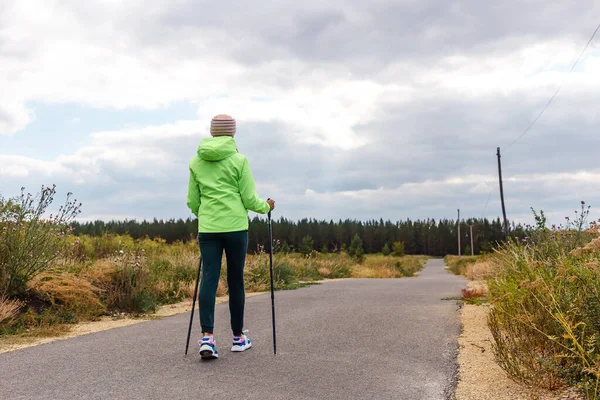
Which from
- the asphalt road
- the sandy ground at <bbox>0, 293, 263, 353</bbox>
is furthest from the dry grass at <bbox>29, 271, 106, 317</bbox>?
the asphalt road

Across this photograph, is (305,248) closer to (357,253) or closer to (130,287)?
(357,253)

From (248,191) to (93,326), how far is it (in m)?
3.85

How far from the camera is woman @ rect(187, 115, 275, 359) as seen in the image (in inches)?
203

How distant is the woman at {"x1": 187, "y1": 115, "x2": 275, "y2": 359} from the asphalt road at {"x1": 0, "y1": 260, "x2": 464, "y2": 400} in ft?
1.81

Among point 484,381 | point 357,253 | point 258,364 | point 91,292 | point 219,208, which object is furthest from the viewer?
point 357,253

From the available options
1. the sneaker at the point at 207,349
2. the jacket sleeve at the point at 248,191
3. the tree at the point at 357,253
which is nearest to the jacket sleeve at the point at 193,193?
the jacket sleeve at the point at 248,191

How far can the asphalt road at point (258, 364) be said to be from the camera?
4.14m

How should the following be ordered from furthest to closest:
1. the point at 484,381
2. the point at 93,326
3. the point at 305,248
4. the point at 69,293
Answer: the point at 305,248
the point at 69,293
the point at 93,326
the point at 484,381

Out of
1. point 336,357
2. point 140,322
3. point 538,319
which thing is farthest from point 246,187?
point 140,322

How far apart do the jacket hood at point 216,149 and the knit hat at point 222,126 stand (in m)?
0.13

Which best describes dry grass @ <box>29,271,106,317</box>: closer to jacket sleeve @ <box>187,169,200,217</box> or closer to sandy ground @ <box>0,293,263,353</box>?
sandy ground @ <box>0,293,263,353</box>

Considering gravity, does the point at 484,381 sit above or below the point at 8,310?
below

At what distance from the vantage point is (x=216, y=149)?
5.20 m

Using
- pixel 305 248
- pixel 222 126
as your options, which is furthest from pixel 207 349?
A: pixel 305 248
